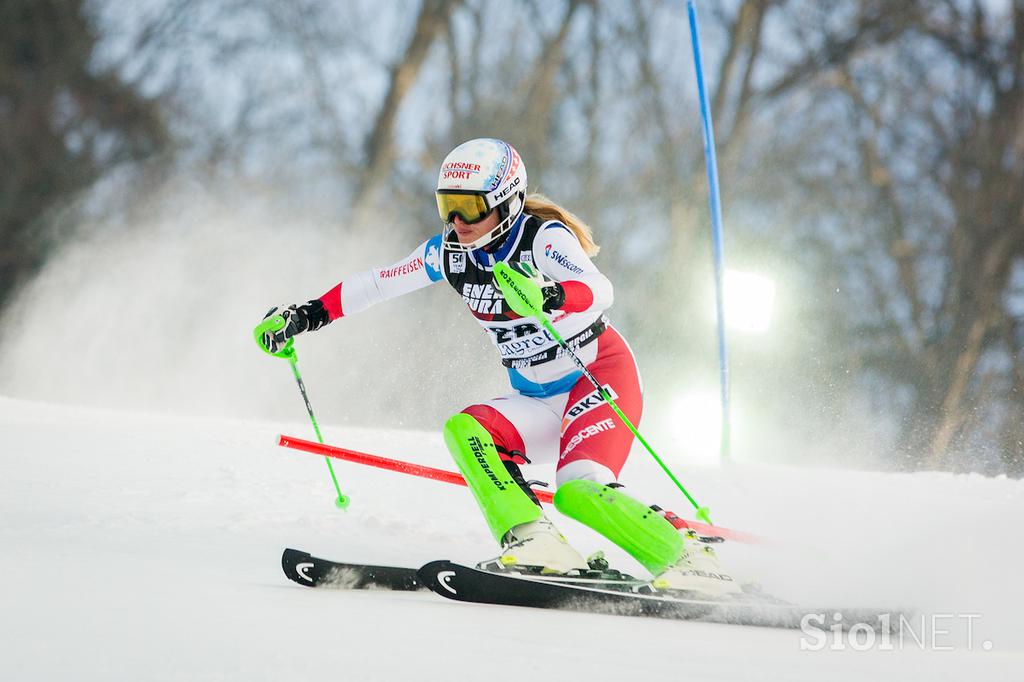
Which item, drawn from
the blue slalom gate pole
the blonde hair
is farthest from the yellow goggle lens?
the blue slalom gate pole

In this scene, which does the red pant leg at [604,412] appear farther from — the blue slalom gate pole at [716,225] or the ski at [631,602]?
the blue slalom gate pole at [716,225]

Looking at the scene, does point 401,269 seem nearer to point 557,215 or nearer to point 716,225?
point 557,215

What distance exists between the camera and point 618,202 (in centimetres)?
2175

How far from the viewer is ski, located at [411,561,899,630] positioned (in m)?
3.02

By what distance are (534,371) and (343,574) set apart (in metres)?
1.03

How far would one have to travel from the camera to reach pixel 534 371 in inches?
150

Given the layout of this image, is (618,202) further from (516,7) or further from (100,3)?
(100,3)

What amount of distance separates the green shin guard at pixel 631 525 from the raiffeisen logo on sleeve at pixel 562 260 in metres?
0.73

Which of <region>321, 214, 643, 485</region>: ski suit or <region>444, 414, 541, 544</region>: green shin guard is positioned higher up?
<region>321, 214, 643, 485</region>: ski suit

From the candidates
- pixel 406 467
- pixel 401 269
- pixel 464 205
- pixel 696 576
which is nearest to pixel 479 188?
pixel 464 205

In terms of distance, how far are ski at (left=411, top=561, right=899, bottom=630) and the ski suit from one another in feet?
1.56

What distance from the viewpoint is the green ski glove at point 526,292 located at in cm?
330

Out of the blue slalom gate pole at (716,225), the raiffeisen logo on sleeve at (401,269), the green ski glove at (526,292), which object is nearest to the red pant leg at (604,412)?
the green ski glove at (526,292)

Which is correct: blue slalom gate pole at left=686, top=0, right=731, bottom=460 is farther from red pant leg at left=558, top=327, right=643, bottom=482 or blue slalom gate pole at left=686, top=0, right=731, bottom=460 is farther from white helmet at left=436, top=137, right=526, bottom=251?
white helmet at left=436, top=137, right=526, bottom=251
